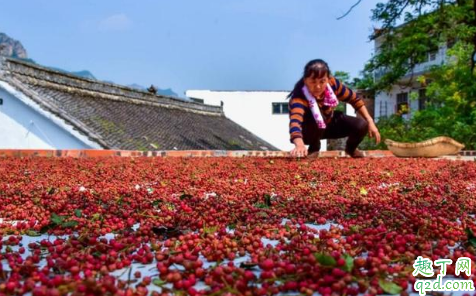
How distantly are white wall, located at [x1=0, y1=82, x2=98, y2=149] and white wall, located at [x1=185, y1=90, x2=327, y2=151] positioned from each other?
1760cm

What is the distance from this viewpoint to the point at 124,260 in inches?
53.9

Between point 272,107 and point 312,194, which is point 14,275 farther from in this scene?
point 272,107

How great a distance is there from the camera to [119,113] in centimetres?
1872

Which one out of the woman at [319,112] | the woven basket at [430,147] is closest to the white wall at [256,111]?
the woven basket at [430,147]

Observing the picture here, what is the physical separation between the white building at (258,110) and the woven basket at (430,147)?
2417cm

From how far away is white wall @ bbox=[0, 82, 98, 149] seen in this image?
14.8 metres

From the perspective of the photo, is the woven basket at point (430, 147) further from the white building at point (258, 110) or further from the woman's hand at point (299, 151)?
the white building at point (258, 110)

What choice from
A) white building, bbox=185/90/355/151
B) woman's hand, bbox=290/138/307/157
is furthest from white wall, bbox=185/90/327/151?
woman's hand, bbox=290/138/307/157

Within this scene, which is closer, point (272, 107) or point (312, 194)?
point (312, 194)

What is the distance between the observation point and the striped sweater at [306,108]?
5.07 meters

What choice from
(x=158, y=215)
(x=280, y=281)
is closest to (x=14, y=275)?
(x=280, y=281)

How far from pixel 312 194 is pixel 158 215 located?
1.06 m

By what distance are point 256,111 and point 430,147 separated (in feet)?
82.5

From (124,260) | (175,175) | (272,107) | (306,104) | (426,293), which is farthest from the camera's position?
(272,107)
